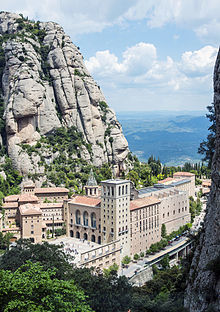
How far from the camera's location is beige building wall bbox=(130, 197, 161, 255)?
6956 centimetres

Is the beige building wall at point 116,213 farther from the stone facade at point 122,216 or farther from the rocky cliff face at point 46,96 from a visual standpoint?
the rocky cliff face at point 46,96

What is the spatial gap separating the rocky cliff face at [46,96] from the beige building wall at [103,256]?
37.4 m

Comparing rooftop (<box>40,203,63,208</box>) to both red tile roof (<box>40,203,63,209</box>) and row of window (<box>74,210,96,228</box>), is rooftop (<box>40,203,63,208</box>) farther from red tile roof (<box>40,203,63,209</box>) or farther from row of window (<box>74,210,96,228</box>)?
row of window (<box>74,210,96,228</box>)

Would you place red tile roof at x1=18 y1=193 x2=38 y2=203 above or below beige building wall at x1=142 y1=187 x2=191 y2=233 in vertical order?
above

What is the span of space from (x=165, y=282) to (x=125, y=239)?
62.3ft

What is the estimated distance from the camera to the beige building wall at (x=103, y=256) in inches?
2290

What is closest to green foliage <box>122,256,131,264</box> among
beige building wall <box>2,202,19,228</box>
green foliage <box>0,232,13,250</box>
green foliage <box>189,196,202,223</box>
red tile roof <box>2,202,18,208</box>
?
green foliage <box>0,232,13,250</box>

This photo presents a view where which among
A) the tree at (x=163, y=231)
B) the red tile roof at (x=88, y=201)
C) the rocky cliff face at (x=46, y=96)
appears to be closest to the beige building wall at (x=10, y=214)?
the red tile roof at (x=88, y=201)

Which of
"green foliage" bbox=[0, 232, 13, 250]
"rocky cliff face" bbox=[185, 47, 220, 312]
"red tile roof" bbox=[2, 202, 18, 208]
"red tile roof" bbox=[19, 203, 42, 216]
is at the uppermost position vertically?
"rocky cliff face" bbox=[185, 47, 220, 312]

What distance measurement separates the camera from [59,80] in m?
114

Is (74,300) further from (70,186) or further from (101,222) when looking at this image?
(70,186)

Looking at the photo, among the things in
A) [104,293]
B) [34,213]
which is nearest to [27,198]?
[34,213]

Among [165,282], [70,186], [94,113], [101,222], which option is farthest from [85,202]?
[94,113]

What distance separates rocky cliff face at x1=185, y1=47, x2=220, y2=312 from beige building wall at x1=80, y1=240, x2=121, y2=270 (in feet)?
124
